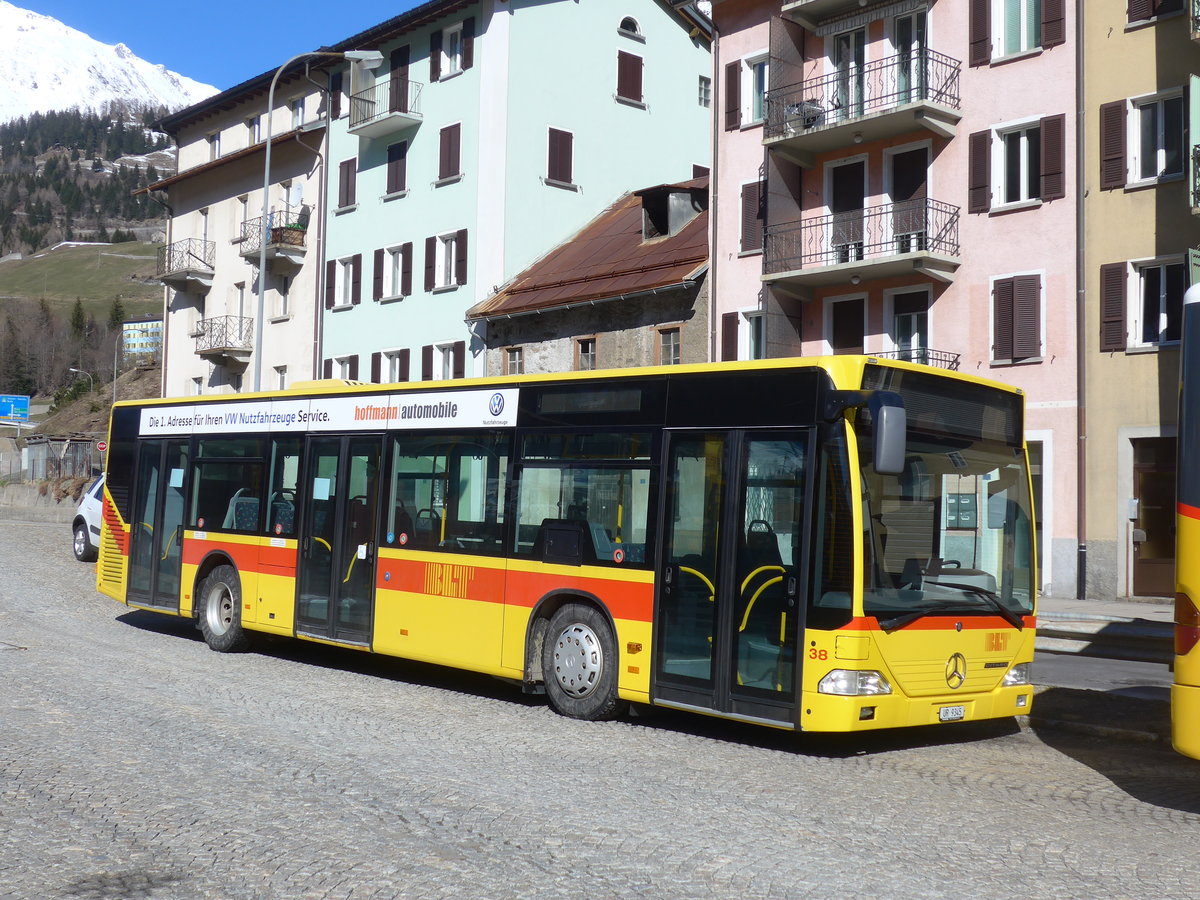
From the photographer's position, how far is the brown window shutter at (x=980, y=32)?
1044 inches

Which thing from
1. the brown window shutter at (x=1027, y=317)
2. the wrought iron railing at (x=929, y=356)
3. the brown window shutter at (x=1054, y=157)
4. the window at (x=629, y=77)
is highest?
the window at (x=629, y=77)

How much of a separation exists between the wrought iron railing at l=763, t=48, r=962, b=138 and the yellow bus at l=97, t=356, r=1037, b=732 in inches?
684

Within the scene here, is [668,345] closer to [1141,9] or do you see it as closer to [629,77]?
[629,77]

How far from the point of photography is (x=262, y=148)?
47812 mm

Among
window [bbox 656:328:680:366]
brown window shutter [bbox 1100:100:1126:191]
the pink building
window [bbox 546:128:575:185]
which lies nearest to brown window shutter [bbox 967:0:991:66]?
the pink building

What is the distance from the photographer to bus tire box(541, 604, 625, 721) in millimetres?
10586

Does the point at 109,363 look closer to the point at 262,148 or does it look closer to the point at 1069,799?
the point at 262,148

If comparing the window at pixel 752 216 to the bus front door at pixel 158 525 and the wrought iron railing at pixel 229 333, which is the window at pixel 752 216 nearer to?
the bus front door at pixel 158 525

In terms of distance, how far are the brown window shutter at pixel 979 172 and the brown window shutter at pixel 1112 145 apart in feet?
7.75

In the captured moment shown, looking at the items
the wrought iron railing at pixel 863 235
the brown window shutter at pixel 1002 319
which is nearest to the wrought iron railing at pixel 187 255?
the wrought iron railing at pixel 863 235

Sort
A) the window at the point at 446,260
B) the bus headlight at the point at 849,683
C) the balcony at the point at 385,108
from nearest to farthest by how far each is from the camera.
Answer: the bus headlight at the point at 849,683, the window at the point at 446,260, the balcony at the point at 385,108

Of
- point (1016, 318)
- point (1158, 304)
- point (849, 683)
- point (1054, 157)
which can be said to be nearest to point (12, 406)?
point (1016, 318)

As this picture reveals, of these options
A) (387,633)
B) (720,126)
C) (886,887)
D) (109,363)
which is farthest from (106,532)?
(109,363)

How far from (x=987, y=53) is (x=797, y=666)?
20.6 meters
